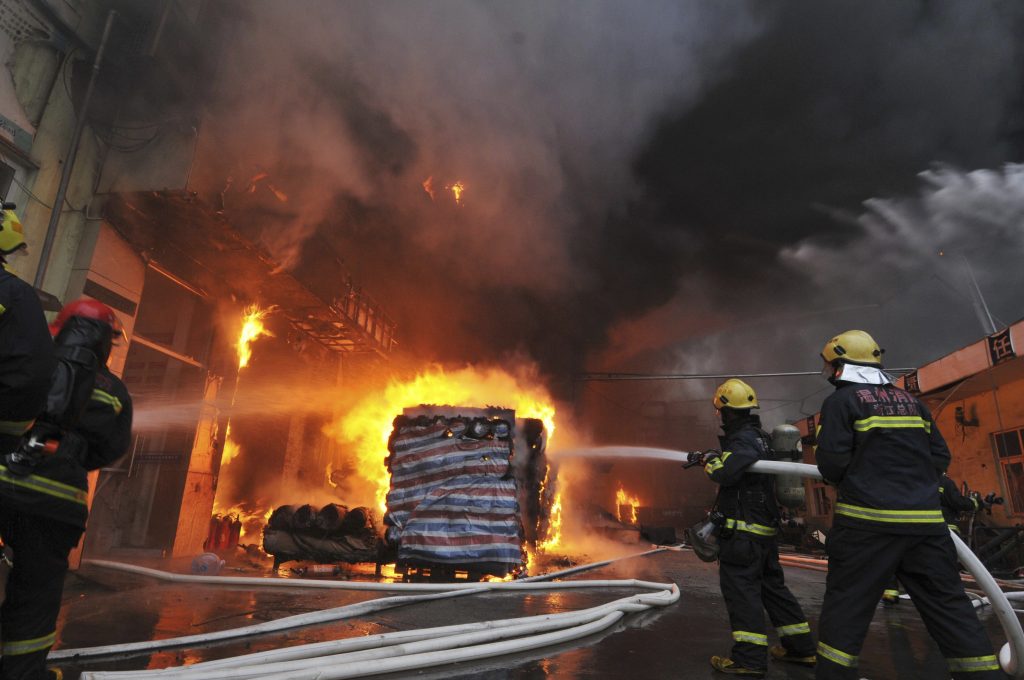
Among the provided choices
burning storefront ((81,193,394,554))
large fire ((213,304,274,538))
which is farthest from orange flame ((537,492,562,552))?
large fire ((213,304,274,538))

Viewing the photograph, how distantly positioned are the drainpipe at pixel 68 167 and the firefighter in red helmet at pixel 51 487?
5147 millimetres

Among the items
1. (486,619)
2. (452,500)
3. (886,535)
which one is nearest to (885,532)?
(886,535)

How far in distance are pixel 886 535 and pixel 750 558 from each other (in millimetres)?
984

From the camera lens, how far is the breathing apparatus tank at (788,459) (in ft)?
13.2

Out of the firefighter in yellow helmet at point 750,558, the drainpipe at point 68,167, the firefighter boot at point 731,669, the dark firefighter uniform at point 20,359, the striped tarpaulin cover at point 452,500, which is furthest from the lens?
the drainpipe at point 68,167

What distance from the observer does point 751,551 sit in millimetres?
3514

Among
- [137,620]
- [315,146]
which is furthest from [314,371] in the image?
[137,620]

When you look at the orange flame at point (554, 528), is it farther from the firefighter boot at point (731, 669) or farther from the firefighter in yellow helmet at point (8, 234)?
the firefighter in yellow helmet at point (8, 234)

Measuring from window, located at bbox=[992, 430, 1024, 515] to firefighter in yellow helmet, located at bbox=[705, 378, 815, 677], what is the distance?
31.3ft

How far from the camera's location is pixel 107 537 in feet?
27.6

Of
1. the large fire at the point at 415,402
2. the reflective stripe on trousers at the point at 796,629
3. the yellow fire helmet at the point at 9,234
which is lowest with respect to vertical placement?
the reflective stripe on trousers at the point at 796,629

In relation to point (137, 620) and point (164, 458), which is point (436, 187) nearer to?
point (164, 458)

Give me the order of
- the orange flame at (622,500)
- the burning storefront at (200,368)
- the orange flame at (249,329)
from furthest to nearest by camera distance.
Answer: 1. the orange flame at (622,500)
2. the orange flame at (249,329)
3. the burning storefront at (200,368)

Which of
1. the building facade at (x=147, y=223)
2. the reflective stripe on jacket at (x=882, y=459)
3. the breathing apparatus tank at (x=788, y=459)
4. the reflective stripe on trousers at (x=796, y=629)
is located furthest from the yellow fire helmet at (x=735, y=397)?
the building facade at (x=147, y=223)
